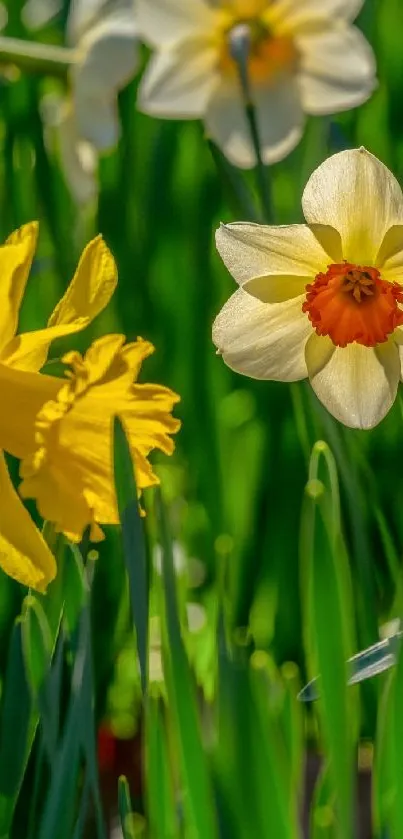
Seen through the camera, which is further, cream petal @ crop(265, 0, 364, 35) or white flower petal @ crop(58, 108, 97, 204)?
white flower petal @ crop(58, 108, 97, 204)

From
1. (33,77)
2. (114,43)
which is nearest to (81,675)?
(114,43)

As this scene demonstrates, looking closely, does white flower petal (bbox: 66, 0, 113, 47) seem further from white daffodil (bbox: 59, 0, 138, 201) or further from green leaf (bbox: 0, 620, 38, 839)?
green leaf (bbox: 0, 620, 38, 839)

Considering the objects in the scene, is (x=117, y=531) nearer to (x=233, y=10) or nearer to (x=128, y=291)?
(x=128, y=291)

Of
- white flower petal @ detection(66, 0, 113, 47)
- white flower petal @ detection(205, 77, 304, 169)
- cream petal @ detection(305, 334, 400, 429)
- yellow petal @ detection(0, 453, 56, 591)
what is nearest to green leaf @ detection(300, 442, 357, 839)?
cream petal @ detection(305, 334, 400, 429)

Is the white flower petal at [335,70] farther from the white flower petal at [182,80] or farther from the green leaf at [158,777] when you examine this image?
the green leaf at [158,777]

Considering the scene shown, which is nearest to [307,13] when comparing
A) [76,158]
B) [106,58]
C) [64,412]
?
[106,58]

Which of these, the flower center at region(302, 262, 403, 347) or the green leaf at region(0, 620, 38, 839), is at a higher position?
the flower center at region(302, 262, 403, 347)
